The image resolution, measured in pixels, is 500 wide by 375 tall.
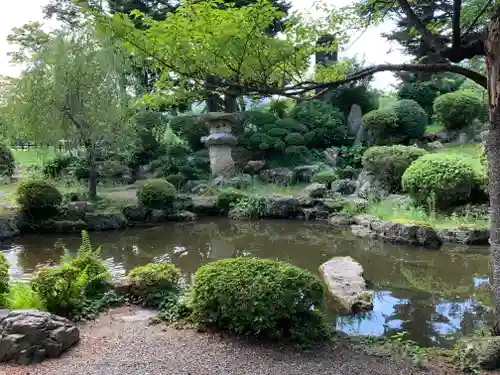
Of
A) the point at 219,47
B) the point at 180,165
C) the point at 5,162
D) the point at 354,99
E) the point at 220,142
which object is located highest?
the point at 354,99

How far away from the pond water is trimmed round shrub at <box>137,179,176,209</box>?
81cm

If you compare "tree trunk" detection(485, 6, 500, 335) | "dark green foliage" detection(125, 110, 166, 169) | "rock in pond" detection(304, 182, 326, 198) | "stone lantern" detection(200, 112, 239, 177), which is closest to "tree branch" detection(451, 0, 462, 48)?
"tree trunk" detection(485, 6, 500, 335)

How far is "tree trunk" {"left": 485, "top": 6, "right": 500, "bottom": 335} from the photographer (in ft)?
11.3

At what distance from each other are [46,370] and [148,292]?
1788 mm

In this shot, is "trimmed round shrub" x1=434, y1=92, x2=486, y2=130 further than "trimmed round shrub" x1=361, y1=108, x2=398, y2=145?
No

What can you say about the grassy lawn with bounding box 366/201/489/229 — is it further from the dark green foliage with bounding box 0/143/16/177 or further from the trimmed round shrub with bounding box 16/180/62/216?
the dark green foliage with bounding box 0/143/16/177

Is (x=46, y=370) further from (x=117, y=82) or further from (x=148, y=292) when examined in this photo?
(x=117, y=82)

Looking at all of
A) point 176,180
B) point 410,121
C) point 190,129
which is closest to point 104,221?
point 176,180

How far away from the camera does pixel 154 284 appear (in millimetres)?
5133

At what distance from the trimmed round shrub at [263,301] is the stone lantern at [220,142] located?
12729 millimetres

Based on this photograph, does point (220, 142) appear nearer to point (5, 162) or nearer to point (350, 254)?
point (5, 162)

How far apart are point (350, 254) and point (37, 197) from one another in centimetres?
735

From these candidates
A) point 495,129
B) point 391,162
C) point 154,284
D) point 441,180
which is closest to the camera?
point 495,129

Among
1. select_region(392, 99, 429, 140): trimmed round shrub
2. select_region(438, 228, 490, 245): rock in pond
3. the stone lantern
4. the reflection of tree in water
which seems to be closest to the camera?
the reflection of tree in water
